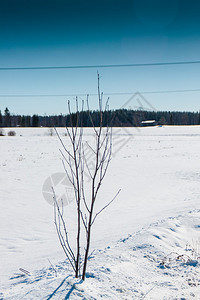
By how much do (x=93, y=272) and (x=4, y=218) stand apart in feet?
12.7

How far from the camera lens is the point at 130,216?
17.5 ft

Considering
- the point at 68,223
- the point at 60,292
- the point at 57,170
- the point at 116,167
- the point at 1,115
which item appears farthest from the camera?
the point at 1,115

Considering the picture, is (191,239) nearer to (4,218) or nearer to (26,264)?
(26,264)

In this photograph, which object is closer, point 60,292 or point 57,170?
point 60,292

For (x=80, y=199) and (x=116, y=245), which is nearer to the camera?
(x=116, y=245)

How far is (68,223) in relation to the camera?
5000mm

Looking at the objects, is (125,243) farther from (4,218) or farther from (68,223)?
(4,218)

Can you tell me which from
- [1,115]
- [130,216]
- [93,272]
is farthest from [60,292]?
[1,115]

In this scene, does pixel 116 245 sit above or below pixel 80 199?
below

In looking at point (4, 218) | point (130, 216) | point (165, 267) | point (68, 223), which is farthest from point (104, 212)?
point (165, 267)

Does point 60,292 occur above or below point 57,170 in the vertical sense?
above

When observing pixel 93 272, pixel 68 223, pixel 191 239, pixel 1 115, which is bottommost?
pixel 68 223

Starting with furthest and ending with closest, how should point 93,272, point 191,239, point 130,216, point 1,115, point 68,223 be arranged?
point 1,115
point 130,216
point 68,223
point 191,239
point 93,272

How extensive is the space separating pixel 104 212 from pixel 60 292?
4053 mm
